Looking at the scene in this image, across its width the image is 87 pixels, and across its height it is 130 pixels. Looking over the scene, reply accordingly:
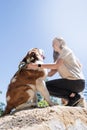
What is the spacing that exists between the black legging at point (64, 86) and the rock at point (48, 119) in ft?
1.73

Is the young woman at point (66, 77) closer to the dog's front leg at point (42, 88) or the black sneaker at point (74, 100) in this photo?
the black sneaker at point (74, 100)

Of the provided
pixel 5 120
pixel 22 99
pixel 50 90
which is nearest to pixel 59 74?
pixel 50 90

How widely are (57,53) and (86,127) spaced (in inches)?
74.2

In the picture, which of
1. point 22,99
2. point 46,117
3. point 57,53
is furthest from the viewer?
point 57,53

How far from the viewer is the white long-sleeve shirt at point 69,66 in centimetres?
828

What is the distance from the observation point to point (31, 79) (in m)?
8.14

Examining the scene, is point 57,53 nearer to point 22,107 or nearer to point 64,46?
point 64,46

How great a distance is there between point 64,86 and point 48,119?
117cm

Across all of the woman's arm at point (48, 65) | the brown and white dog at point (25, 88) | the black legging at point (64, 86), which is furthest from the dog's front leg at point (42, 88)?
the woman's arm at point (48, 65)

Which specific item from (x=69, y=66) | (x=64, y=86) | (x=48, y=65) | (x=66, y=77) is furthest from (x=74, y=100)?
(x=48, y=65)

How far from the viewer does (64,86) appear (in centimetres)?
832

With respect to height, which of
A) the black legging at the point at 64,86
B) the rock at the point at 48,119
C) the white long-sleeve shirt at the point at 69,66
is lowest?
the rock at the point at 48,119

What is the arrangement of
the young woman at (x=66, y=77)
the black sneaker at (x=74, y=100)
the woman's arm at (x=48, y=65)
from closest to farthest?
the woman's arm at (x=48, y=65) → the young woman at (x=66, y=77) → the black sneaker at (x=74, y=100)

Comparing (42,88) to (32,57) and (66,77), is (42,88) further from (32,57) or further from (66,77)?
(32,57)
